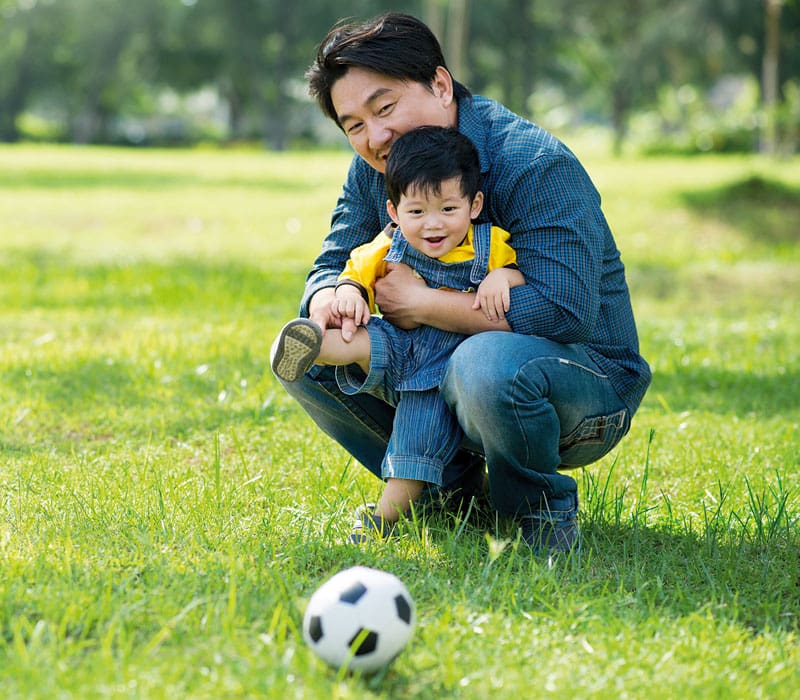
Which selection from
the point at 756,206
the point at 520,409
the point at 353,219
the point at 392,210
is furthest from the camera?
the point at 756,206

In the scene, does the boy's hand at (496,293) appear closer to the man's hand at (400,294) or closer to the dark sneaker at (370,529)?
the man's hand at (400,294)

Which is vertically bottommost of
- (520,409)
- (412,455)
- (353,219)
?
(412,455)

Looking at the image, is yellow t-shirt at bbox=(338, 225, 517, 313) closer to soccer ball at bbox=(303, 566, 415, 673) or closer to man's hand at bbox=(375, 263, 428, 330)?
man's hand at bbox=(375, 263, 428, 330)

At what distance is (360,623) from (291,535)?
0.83m

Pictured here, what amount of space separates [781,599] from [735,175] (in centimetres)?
1329

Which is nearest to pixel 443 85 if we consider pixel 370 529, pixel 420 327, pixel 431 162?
pixel 431 162

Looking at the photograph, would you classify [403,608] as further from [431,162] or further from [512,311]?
[431,162]

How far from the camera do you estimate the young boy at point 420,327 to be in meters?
3.02

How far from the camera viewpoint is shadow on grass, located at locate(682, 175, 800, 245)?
469 inches

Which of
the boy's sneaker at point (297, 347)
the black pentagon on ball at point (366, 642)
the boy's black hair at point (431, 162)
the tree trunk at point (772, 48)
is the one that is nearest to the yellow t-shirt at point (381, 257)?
the boy's black hair at point (431, 162)

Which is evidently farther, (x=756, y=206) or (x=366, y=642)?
(x=756, y=206)

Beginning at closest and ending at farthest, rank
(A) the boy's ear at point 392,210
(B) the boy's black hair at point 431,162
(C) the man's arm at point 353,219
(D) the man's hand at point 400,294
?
(B) the boy's black hair at point 431,162, (D) the man's hand at point 400,294, (A) the boy's ear at point 392,210, (C) the man's arm at point 353,219

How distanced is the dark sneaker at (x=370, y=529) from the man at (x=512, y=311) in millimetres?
A: 318

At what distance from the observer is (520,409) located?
2873 mm
